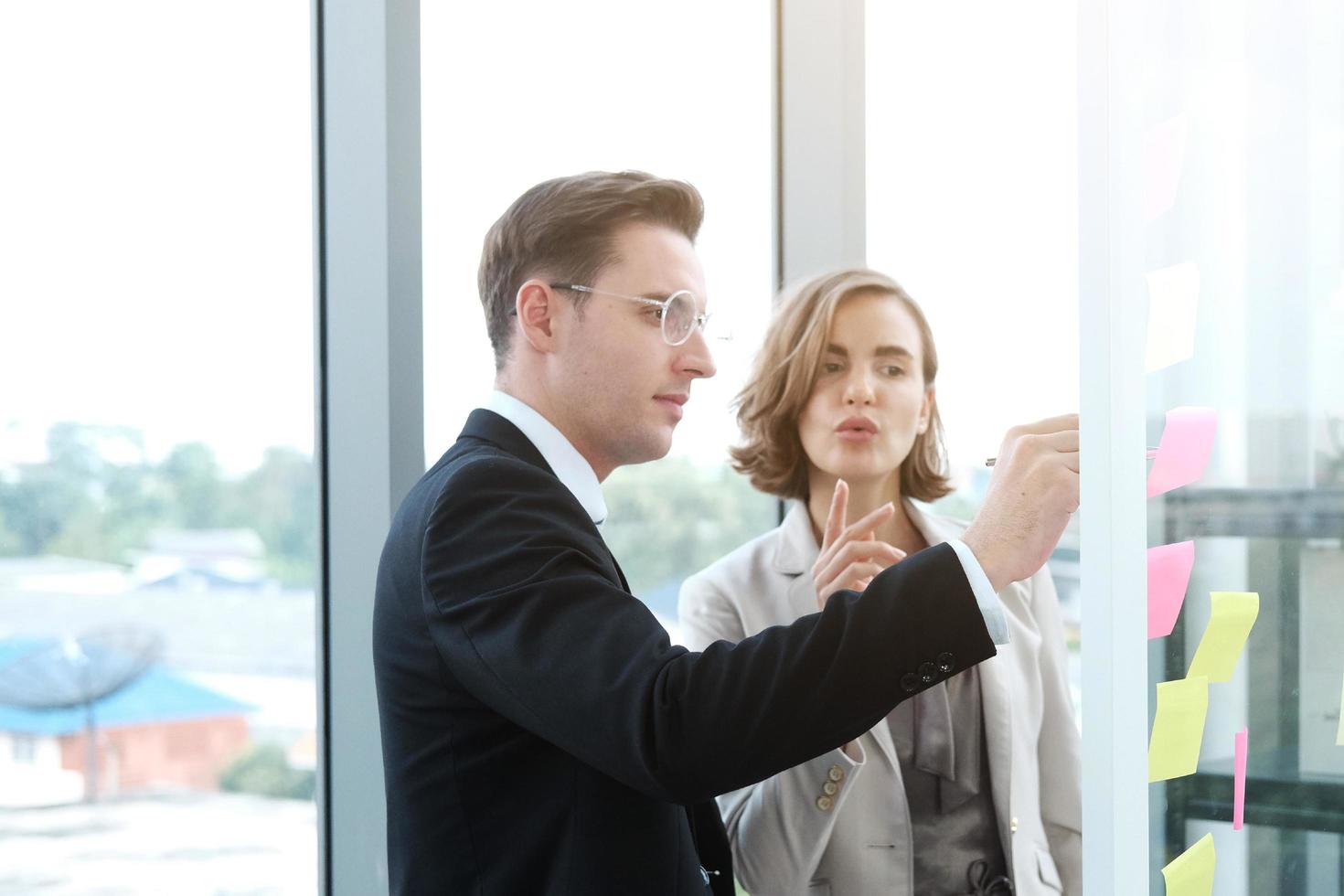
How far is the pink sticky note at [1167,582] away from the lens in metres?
0.85

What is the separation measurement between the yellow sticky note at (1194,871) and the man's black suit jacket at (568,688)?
0.20 meters

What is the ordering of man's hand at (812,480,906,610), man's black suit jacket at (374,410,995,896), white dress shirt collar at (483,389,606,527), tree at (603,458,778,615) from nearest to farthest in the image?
man's black suit jacket at (374,410,995,896) < white dress shirt collar at (483,389,606,527) < man's hand at (812,480,906,610) < tree at (603,458,778,615)

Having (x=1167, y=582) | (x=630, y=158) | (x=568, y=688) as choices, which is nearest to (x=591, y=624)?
(x=568, y=688)

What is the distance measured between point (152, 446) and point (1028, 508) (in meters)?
1.03

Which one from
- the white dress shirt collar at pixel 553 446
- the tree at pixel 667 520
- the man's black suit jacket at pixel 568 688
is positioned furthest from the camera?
the tree at pixel 667 520

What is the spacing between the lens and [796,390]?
1802mm

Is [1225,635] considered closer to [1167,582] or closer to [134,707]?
[1167,582]

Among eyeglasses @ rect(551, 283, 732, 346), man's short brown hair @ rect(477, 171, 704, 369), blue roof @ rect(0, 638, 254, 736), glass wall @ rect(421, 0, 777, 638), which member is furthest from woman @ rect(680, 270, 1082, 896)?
blue roof @ rect(0, 638, 254, 736)

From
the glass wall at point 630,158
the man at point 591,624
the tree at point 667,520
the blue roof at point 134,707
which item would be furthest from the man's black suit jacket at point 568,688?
the tree at point 667,520

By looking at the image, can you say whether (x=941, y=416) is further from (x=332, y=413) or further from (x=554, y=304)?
(x=332, y=413)

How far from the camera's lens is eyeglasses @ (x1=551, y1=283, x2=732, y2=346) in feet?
4.62

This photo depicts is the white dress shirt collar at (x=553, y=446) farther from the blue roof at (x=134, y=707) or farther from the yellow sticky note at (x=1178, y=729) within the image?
the yellow sticky note at (x=1178, y=729)

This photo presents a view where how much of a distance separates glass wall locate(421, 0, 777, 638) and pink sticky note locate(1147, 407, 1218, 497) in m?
0.72

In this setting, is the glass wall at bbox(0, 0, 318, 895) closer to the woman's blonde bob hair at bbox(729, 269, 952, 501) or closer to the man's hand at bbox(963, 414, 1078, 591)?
the woman's blonde bob hair at bbox(729, 269, 952, 501)
